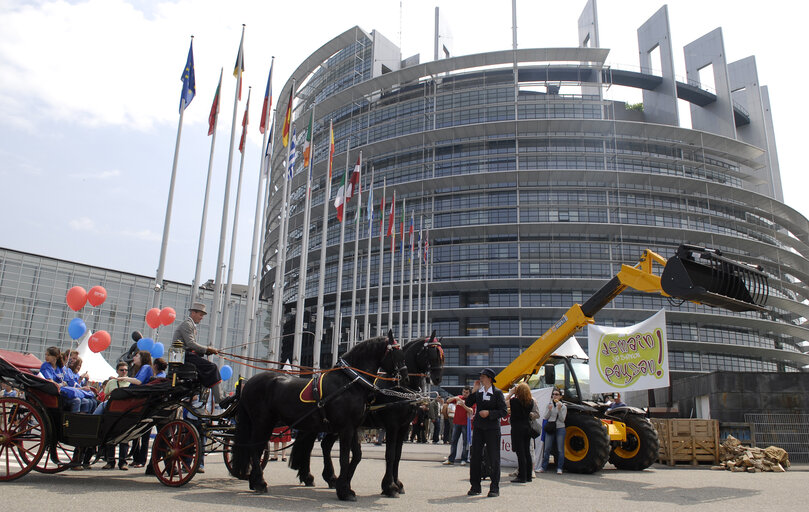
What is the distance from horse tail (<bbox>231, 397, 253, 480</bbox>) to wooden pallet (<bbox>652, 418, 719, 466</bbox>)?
11625 millimetres

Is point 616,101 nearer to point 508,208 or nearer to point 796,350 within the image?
point 508,208

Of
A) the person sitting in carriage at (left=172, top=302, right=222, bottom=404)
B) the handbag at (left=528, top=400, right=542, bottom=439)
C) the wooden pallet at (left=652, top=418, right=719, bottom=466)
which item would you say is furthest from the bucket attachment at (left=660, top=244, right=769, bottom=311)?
the person sitting in carriage at (left=172, top=302, right=222, bottom=404)

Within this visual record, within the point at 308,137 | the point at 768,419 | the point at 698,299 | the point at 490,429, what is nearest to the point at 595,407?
the point at 698,299

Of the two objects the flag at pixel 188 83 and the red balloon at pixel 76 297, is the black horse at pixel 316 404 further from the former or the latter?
the flag at pixel 188 83

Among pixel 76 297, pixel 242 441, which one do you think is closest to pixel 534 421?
pixel 242 441

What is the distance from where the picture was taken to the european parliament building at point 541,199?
1919 inches

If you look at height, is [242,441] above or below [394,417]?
below

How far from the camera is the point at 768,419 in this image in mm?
16406

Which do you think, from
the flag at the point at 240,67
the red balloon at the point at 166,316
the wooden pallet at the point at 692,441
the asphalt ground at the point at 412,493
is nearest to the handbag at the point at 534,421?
the asphalt ground at the point at 412,493

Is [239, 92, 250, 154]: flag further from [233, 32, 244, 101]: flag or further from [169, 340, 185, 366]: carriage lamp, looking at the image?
[169, 340, 185, 366]: carriage lamp

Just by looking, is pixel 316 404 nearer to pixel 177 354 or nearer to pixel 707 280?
pixel 177 354

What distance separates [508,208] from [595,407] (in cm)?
3874

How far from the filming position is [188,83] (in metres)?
19.3

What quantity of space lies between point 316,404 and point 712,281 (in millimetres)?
7274
